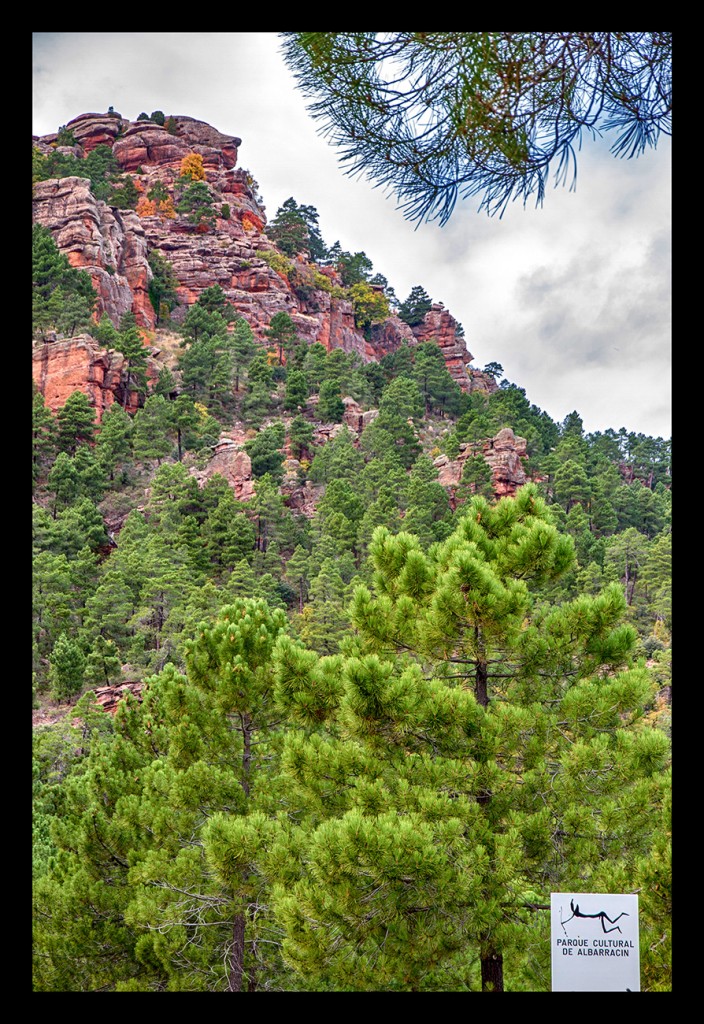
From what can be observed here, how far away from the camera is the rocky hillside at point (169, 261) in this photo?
774 cm

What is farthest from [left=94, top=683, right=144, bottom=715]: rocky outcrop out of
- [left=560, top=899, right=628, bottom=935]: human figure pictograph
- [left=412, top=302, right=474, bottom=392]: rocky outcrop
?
[left=560, top=899, right=628, bottom=935]: human figure pictograph

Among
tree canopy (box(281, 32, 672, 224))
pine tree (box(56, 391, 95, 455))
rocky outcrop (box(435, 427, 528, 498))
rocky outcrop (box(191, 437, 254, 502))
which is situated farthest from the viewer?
rocky outcrop (box(191, 437, 254, 502))

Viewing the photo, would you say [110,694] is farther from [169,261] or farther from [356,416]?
[169,261]

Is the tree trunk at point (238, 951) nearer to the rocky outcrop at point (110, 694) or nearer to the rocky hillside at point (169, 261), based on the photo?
the rocky hillside at point (169, 261)

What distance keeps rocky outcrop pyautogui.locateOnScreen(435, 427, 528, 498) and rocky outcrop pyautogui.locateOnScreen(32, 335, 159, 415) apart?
14.4 feet

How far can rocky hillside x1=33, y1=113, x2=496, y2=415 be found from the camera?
7.74 metres

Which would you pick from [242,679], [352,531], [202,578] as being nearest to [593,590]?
[352,531]

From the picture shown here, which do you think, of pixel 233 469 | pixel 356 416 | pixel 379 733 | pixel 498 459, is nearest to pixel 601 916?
pixel 379 733

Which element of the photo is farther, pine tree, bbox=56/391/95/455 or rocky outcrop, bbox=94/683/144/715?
rocky outcrop, bbox=94/683/144/715

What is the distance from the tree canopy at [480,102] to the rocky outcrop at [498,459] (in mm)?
4100

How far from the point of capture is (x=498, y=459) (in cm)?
736

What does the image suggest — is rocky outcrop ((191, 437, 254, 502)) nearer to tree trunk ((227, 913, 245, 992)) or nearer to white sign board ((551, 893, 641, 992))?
tree trunk ((227, 913, 245, 992))

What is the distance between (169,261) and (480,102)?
27.5 ft
